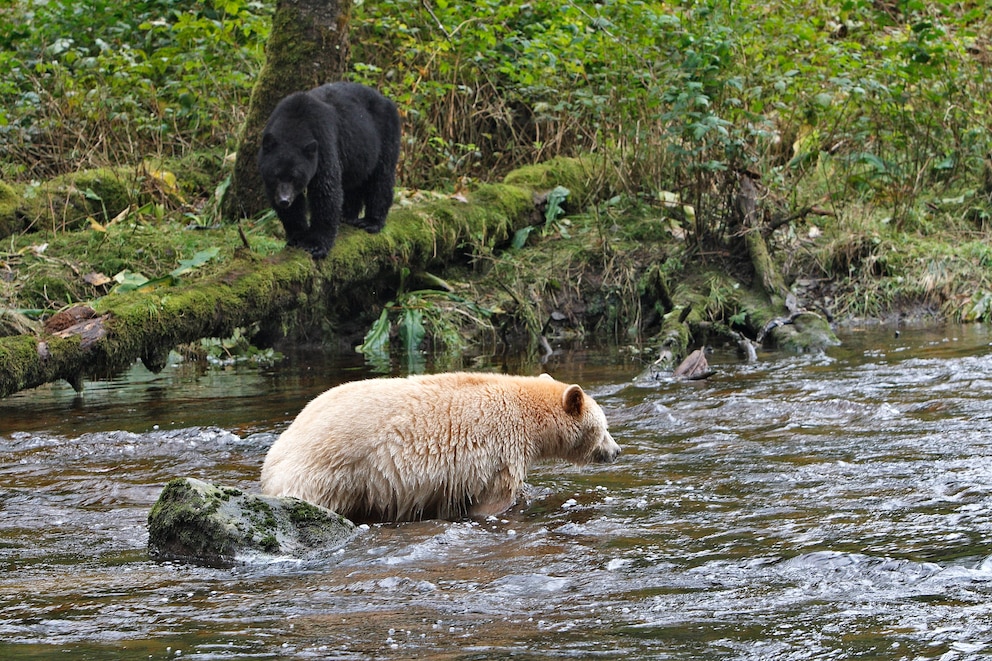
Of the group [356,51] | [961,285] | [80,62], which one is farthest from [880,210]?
[80,62]

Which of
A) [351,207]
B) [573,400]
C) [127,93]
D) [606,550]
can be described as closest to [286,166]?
[351,207]

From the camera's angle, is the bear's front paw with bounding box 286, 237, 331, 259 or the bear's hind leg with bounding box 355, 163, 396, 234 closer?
the bear's front paw with bounding box 286, 237, 331, 259

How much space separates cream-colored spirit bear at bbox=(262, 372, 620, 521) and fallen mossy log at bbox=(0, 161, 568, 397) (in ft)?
10.2

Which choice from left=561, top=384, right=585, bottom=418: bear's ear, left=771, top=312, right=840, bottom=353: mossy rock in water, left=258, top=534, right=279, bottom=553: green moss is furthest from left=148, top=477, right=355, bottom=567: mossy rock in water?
left=771, top=312, right=840, bottom=353: mossy rock in water

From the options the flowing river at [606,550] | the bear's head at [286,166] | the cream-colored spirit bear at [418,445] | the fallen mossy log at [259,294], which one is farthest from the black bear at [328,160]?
the cream-colored spirit bear at [418,445]

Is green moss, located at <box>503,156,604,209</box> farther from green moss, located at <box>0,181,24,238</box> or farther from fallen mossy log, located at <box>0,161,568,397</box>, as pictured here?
green moss, located at <box>0,181,24,238</box>

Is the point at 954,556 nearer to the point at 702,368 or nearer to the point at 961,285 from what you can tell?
the point at 702,368

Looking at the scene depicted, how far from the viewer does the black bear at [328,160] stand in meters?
9.66

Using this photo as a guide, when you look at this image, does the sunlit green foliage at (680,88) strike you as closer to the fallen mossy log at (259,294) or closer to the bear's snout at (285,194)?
the fallen mossy log at (259,294)

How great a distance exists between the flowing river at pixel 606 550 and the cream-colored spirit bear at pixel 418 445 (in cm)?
18

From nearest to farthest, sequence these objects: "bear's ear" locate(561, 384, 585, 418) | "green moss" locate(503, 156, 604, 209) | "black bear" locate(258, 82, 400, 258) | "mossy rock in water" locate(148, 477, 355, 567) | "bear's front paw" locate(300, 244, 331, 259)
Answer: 1. "mossy rock in water" locate(148, 477, 355, 567)
2. "bear's ear" locate(561, 384, 585, 418)
3. "black bear" locate(258, 82, 400, 258)
4. "bear's front paw" locate(300, 244, 331, 259)
5. "green moss" locate(503, 156, 604, 209)

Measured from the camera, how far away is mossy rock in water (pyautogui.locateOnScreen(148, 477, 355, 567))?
4.50 meters

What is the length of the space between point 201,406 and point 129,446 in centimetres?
152

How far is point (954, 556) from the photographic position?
4.12 metres
